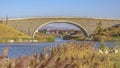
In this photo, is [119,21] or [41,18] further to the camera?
[119,21]

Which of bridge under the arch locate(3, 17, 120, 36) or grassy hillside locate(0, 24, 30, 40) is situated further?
bridge under the arch locate(3, 17, 120, 36)

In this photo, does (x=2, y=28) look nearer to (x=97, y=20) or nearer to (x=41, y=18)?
(x=41, y=18)

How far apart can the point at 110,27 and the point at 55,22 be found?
23.4m

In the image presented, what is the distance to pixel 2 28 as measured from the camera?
95.6 metres

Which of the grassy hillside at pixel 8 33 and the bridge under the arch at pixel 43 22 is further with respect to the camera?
the bridge under the arch at pixel 43 22

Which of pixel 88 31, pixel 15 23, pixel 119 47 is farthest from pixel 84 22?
pixel 119 47

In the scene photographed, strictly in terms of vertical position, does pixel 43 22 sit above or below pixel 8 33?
above

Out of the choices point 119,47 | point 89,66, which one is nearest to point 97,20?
point 119,47

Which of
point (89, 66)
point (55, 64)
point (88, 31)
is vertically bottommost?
point (88, 31)

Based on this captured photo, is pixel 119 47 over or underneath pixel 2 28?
over

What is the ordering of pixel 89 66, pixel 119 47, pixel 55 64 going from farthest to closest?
pixel 119 47 → pixel 89 66 → pixel 55 64

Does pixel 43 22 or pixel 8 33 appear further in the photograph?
pixel 43 22

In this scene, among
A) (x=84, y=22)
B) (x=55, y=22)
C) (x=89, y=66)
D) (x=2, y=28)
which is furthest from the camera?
(x=84, y=22)

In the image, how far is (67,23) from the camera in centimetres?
10369
